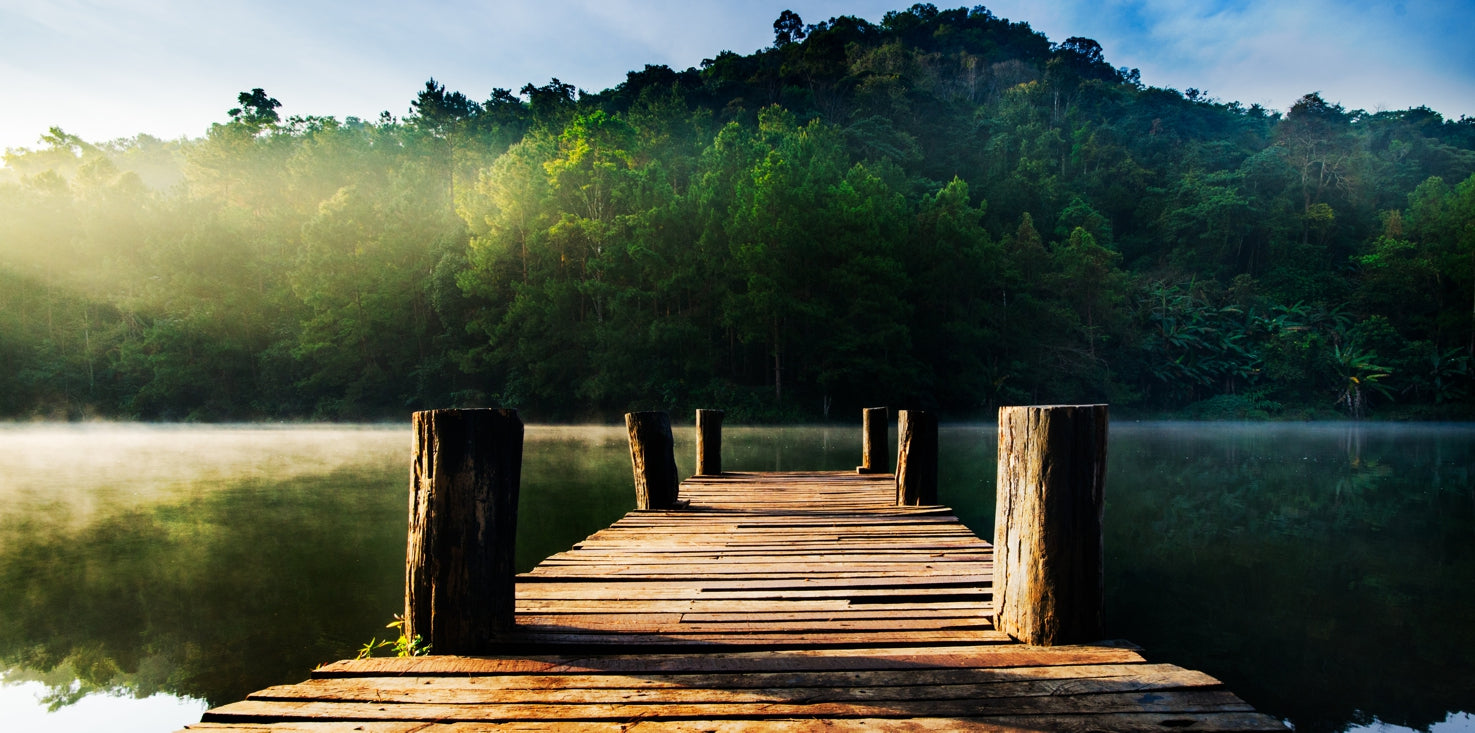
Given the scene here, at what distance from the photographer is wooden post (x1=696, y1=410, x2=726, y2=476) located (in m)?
9.16

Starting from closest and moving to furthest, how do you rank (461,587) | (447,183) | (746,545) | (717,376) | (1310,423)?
(461,587) < (746,545) < (717,376) < (1310,423) < (447,183)

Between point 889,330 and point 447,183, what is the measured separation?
22048 millimetres

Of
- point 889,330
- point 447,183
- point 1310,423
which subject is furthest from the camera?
point 447,183

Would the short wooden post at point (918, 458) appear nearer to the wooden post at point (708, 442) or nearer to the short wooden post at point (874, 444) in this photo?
the short wooden post at point (874, 444)

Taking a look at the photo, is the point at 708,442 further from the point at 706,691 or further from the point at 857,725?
the point at 857,725

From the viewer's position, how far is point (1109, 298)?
27.7m

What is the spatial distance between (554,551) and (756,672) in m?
5.60

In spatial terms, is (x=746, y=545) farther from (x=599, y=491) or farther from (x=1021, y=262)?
(x=1021, y=262)

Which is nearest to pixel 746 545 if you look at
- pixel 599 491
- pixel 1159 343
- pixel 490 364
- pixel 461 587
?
pixel 461 587

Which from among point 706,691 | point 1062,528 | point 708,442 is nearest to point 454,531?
point 706,691

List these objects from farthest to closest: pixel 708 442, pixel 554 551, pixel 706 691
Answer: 1. pixel 708 442
2. pixel 554 551
3. pixel 706 691

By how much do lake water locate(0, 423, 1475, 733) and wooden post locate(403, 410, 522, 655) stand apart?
8.40ft

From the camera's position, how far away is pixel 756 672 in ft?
8.04

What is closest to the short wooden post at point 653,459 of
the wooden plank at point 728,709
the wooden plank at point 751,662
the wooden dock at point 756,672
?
the wooden dock at point 756,672
